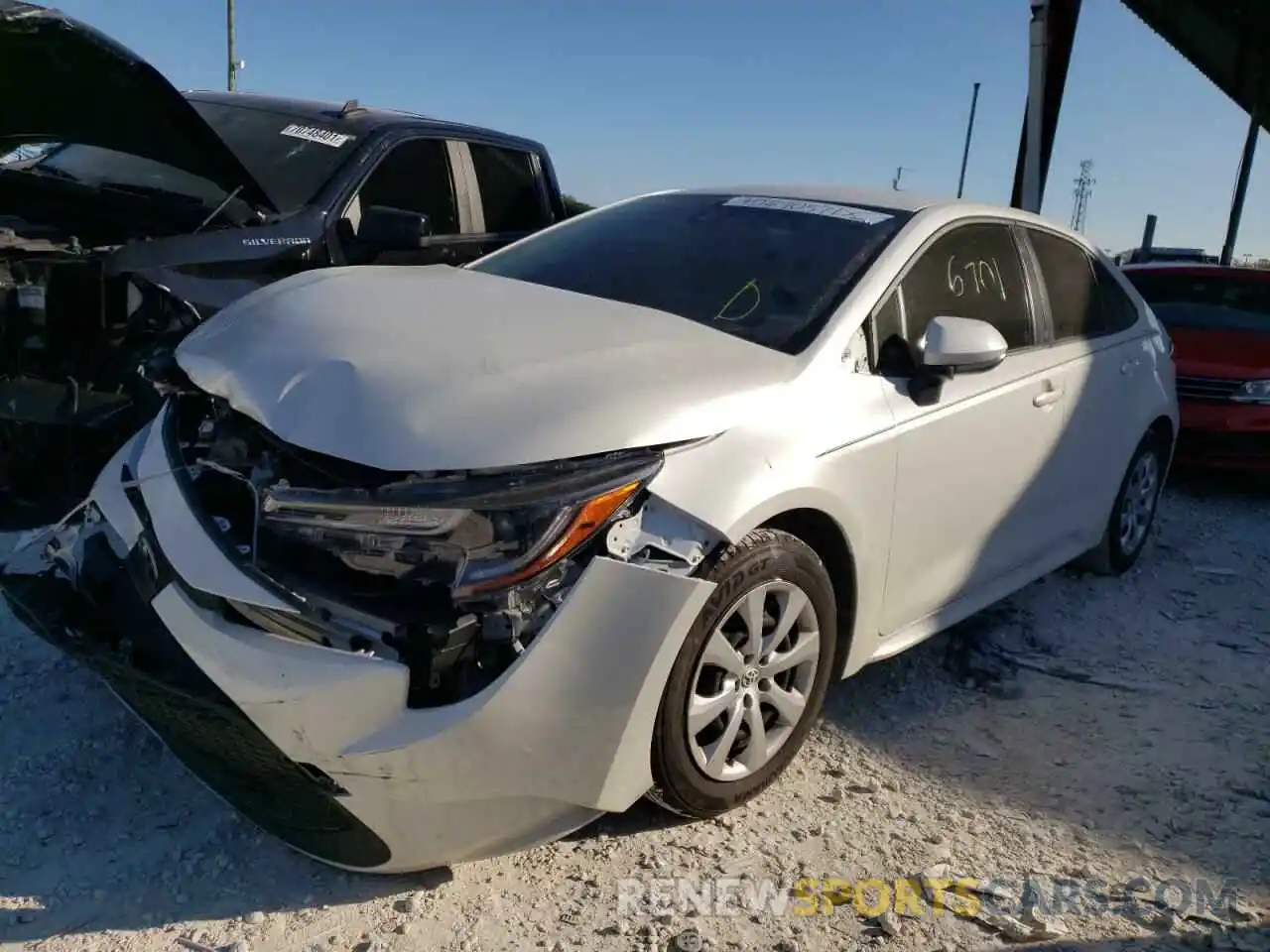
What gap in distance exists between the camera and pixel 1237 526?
6172 mm

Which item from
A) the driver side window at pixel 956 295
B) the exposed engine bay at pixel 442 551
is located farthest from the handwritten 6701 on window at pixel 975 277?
the exposed engine bay at pixel 442 551

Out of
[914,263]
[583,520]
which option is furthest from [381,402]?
[914,263]

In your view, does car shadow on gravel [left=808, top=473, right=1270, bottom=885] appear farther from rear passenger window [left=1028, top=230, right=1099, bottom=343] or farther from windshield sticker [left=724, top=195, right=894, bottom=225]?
windshield sticker [left=724, top=195, right=894, bottom=225]

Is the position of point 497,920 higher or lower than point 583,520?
lower

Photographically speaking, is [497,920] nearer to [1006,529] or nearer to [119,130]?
[1006,529]

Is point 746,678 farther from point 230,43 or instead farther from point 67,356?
point 230,43

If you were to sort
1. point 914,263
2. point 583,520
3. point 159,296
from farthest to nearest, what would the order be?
point 159,296
point 914,263
point 583,520

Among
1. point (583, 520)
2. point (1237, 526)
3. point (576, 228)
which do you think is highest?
point (576, 228)

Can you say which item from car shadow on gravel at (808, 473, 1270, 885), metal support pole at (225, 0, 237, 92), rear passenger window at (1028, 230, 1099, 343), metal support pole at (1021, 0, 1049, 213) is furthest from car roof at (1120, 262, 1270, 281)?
metal support pole at (225, 0, 237, 92)

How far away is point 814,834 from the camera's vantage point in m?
2.84

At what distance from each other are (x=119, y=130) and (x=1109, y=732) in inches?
162

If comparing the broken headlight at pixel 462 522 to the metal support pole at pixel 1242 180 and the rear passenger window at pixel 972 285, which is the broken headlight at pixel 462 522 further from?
the metal support pole at pixel 1242 180

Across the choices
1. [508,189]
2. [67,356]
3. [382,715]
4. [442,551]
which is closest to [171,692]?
[382,715]

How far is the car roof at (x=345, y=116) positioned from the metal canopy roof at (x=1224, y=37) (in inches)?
613
